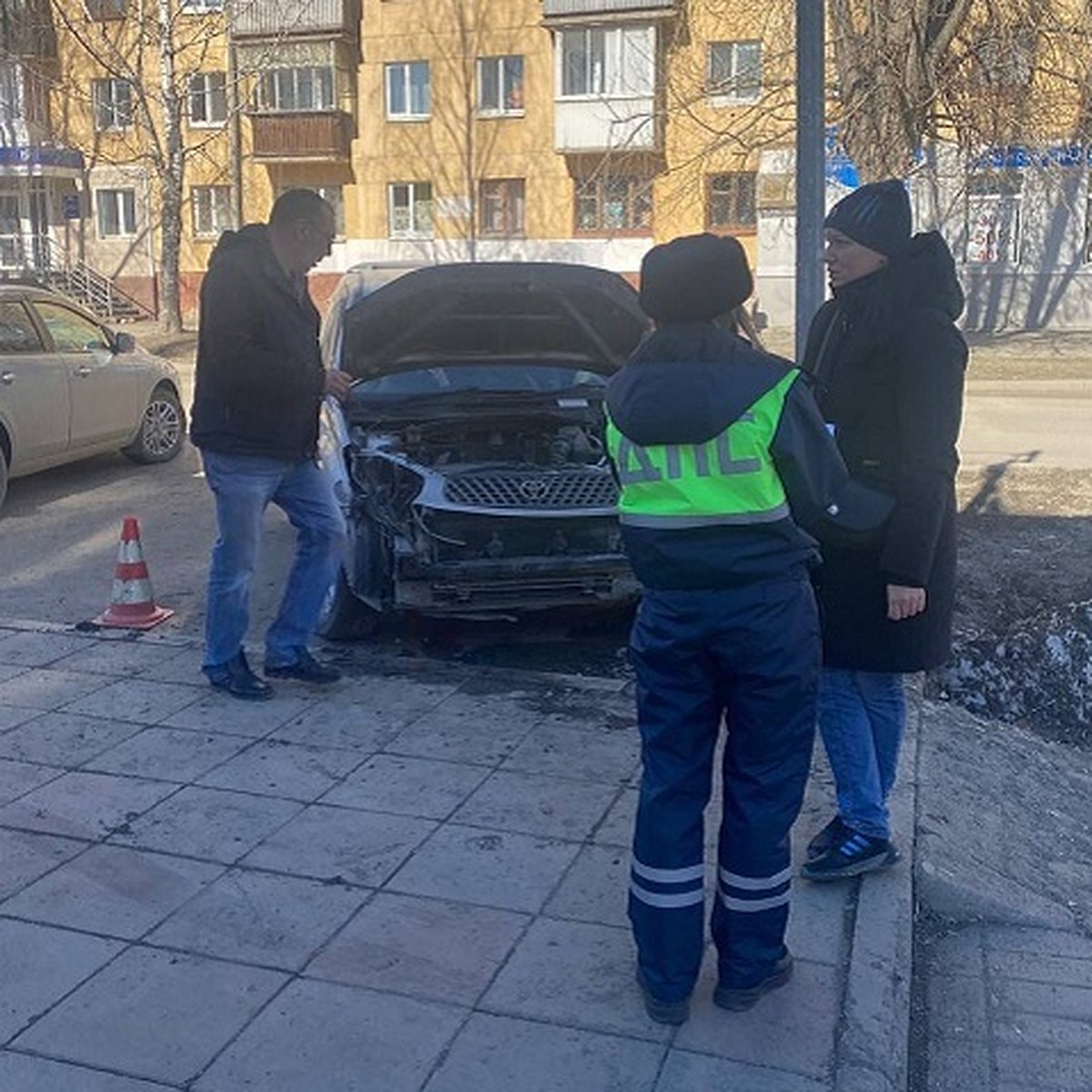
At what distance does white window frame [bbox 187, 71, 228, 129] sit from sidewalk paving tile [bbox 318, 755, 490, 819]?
34333mm

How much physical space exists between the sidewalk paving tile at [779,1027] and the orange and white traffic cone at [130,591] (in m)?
4.05

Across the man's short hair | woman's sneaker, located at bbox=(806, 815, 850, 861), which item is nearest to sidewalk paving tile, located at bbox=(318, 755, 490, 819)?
woman's sneaker, located at bbox=(806, 815, 850, 861)

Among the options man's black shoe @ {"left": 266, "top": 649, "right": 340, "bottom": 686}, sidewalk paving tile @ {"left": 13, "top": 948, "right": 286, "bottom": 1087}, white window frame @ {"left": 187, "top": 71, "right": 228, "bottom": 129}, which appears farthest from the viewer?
white window frame @ {"left": 187, "top": 71, "right": 228, "bottom": 129}

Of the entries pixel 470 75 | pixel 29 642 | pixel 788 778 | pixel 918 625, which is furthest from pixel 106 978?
pixel 470 75

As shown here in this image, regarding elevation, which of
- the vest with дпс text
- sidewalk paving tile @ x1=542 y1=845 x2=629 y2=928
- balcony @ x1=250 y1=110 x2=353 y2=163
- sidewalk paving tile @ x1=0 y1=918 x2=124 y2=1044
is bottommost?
sidewalk paving tile @ x1=542 y1=845 x2=629 y2=928

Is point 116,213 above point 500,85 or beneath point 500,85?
beneath

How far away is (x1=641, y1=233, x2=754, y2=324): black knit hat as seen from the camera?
9.59 feet

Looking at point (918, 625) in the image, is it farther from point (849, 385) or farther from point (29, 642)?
point (29, 642)

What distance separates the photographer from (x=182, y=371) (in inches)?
869

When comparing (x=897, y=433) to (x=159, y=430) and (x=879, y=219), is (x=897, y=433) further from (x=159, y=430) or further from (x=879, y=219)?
(x=159, y=430)

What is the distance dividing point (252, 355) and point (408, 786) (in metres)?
1.79

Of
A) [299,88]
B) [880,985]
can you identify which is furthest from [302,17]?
[880,985]

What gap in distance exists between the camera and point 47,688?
5453 mm

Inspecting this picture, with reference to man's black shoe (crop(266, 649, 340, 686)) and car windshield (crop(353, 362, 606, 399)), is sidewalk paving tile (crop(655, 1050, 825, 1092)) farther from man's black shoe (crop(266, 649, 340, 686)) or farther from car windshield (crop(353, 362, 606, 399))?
car windshield (crop(353, 362, 606, 399))
